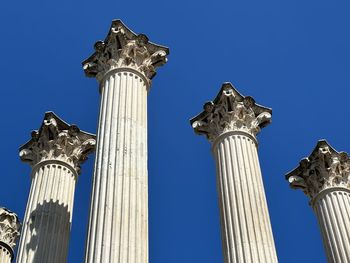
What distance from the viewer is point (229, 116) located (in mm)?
46312

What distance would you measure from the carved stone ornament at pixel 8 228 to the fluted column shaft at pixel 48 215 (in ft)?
44.6

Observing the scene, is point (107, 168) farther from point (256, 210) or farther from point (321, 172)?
point (321, 172)

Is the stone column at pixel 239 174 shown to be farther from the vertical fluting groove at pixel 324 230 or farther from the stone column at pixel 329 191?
the vertical fluting groove at pixel 324 230

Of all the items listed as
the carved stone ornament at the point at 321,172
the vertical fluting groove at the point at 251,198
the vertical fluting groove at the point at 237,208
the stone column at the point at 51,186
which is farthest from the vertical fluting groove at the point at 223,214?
the carved stone ornament at the point at 321,172

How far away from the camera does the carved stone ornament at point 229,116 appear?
45750mm

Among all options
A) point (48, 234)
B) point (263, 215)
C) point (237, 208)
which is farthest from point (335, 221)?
point (48, 234)

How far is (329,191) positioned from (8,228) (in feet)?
89.5

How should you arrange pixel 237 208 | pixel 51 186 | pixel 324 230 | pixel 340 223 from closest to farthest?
pixel 237 208 < pixel 51 186 < pixel 340 223 < pixel 324 230

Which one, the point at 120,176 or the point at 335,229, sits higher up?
the point at 335,229

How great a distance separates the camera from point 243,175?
40.9 meters

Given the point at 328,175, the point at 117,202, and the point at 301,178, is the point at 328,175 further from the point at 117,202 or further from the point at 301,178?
the point at 117,202

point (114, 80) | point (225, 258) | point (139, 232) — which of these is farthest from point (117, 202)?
point (114, 80)

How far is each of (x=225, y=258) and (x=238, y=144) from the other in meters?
9.71

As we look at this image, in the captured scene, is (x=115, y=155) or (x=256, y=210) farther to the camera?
(x=256, y=210)
